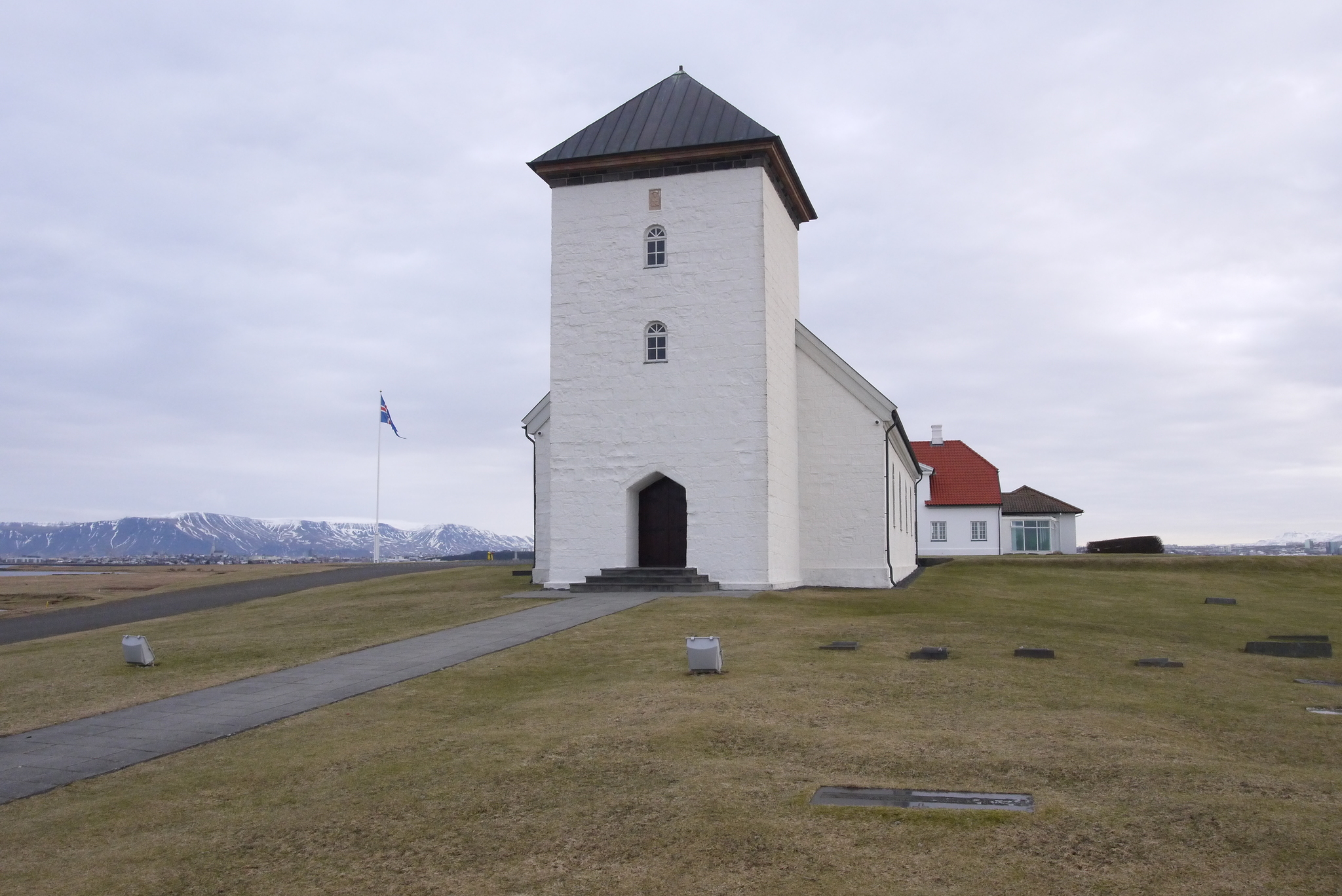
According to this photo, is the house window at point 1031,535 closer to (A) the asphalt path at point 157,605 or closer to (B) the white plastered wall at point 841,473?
(B) the white plastered wall at point 841,473

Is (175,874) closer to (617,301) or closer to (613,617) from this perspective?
(613,617)

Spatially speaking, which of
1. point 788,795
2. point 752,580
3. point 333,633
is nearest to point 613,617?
point 333,633

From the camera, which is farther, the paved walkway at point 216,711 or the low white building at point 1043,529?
the low white building at point 1043,529

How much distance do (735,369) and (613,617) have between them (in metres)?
8.20

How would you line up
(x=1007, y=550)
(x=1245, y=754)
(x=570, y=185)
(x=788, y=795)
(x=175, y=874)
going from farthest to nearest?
(x=1007, y=550) < (x=570, y=185) < (x=1245, y=754) < (x=788, y=795) < (x=175, y=874)

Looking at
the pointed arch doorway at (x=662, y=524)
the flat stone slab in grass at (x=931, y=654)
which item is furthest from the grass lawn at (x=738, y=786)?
the pointed arch doorway at (x=662, y=524)

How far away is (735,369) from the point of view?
22875mm

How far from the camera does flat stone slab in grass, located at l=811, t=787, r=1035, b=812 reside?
6.38 m

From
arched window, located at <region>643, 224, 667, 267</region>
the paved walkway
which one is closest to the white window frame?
arched window, located at <region>643, 224, 667, 267</region>

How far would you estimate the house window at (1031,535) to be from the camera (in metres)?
57.4

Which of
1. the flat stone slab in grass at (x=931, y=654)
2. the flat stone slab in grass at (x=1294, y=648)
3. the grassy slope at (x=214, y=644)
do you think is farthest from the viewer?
the flat stone slab in grass at (x=1294, y=648)

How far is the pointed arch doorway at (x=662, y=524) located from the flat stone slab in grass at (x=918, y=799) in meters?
16.8

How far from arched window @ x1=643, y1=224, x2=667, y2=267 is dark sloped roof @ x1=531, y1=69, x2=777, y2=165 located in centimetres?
190

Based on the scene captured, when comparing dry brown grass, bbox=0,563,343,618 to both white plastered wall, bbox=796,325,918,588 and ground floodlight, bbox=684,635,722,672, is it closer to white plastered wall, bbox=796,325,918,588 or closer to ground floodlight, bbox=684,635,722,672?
white plastered wall, bbox=796,325,918,588
